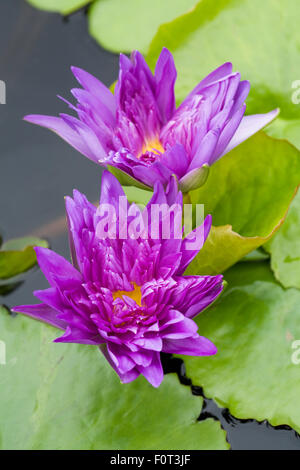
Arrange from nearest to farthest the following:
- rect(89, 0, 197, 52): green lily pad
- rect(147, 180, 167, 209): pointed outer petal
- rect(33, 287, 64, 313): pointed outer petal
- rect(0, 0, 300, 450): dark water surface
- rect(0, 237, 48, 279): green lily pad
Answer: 1. rect(33, 287, 64, 313): pointed outer petal
2. rect(147, 180, 167, 209): pointed outer petal
3. rect(0, 237, 48, 279): green lily pad
4. rect(0, 0, 300, 450): dark water surface
5. rect(89, 0, 197, 52): green lily pad

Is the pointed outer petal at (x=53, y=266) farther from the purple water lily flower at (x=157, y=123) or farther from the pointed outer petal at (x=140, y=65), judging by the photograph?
the pointed outer petal at (x=140, y=65)

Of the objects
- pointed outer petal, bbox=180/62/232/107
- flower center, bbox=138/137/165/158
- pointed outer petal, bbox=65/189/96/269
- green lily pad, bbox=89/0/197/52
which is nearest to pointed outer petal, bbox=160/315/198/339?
pointed outer petal, bbox=65/189/96/269

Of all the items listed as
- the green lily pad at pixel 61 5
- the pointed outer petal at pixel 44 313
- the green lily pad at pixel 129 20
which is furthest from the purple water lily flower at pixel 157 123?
the green lily pad at pixel 61 5

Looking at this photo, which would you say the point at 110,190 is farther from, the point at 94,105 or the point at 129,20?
the point at 129,20

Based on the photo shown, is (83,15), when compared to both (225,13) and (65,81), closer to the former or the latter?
(65,81)


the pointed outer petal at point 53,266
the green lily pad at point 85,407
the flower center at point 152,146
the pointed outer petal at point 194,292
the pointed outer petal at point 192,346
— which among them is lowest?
the green lily pad at point 85,407

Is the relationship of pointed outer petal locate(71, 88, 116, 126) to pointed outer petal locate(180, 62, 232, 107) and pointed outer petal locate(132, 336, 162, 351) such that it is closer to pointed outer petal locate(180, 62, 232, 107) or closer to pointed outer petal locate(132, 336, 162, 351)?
pointed outer petal locate(180, 62, 232, 107)
